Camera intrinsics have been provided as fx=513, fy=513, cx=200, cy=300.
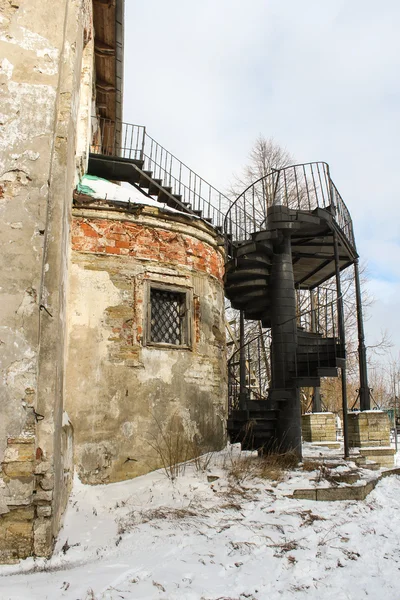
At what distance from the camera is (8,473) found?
5.16 m

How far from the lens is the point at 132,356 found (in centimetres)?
829

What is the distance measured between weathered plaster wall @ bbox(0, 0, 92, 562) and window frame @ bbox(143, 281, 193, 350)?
2.42 meters

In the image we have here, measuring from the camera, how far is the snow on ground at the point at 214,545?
433cm

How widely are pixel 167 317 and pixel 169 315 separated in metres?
Result: 0.07

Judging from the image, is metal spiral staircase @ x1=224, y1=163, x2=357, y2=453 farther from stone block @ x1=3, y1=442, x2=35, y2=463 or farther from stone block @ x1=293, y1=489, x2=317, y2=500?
stone block @ x1=3, y1=442, x2=35, y2=463

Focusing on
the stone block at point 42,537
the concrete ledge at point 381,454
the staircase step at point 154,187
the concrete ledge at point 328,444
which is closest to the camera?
the stone block at point 42,537

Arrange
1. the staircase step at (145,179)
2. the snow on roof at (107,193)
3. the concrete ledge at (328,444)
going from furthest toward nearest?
the concrete ledge at (328,444), the staircase step at (145,179), the snow on roof at (107,193)

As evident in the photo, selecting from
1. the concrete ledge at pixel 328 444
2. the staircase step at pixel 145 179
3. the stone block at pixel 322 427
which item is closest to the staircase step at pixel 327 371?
the concrete ledge at pixel 328 444

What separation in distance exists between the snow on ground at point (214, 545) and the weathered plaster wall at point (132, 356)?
670mm

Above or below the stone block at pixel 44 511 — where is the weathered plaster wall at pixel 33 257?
above

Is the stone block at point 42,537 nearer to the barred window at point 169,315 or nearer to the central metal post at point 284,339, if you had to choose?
the barred window at point 169,315

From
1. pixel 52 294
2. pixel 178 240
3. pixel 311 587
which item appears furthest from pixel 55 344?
pixel 178 240

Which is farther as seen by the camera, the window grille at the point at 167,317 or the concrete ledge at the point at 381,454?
the concrete ledge at the point at 381,454

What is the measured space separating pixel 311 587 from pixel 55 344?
3417 millimetres
